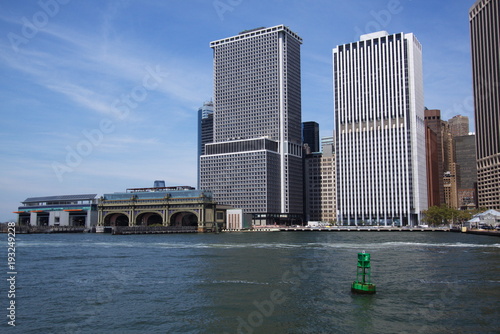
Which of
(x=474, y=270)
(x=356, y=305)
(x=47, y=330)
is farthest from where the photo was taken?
(x=474, y=270)

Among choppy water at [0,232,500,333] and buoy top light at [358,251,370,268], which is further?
buoy top light at [358,251,370,268]

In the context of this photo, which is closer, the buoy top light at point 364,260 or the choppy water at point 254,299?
the choppy water at point 254,299

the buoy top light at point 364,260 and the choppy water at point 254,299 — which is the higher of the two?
the buoy top light at point 364,260

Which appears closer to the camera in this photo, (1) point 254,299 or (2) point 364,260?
(1) point 254,299

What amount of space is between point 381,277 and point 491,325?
76.8ft

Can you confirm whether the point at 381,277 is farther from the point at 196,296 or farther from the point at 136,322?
the point at 136,322

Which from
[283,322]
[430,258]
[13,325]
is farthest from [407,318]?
[430,258]

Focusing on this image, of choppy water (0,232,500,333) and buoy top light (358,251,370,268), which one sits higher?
buoy top light (358,251,370,268)

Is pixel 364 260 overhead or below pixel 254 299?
overhead

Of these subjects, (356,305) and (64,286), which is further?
(64,286)

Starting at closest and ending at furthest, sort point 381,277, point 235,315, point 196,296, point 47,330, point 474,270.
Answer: point 47,330 < point 235,315 < point 196,296 < point 381,277 < point 474,270

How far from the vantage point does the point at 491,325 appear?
38.0 meters

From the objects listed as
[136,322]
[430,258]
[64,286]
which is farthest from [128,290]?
[430,258]

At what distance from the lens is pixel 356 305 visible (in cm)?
4488
